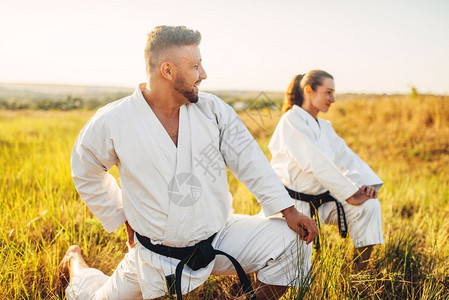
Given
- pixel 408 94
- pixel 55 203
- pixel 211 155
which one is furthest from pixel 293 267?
pixel 408 94

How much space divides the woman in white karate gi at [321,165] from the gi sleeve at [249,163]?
0.83 meters

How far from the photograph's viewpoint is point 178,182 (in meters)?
2.16

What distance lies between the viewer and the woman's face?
10.9 ft

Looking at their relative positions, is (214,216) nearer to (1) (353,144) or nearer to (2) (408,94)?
(1) (353,144)

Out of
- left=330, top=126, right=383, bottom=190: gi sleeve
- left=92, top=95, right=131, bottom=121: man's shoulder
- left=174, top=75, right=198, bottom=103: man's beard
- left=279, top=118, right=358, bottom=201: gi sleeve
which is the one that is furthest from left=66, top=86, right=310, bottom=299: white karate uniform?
left=330, top=126, right=383, bottom=190: gi sleeve

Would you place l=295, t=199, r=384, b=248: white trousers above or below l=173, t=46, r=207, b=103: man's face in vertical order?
below

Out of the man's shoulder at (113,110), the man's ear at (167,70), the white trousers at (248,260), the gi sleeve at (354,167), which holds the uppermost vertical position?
the man's ear at (167,70)

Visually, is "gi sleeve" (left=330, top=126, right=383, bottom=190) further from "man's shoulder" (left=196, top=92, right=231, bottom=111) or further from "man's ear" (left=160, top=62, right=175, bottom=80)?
"man's ear" (left=160, top=62, right=175, bottom=80)

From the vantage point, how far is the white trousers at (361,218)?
2928 mm

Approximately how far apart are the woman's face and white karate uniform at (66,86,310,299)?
1239mm

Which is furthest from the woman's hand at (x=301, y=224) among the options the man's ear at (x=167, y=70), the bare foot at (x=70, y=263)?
the bare foot at (x=70, y=263)

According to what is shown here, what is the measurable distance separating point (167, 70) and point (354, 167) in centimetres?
220

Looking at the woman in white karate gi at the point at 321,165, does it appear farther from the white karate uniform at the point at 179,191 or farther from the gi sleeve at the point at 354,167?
the white karate uniform at the point at 179,191

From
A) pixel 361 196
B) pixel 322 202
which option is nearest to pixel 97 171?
pixel 322 202
